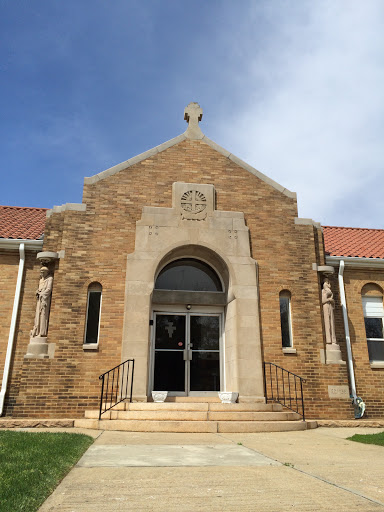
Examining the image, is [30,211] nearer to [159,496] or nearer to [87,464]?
[87,464]

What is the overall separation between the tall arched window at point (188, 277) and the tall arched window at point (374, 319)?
4870 mm

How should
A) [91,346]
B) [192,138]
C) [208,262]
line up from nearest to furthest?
1. [91,346]
2. [208,262]
3. [192,138]

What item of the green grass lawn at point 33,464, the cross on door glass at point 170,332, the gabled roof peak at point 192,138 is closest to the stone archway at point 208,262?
the cross on door glass at point 170,332

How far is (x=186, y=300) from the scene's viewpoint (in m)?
12.1

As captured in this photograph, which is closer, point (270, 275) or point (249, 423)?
point (249, 423)

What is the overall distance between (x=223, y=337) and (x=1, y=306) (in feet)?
20.6

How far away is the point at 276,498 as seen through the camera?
3479 millimetres

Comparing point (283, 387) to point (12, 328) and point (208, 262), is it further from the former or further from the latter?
point (12, 328)

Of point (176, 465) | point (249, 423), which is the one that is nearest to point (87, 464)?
point (176, 465)

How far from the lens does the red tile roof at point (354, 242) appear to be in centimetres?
1427

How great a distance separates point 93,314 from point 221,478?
7.74m

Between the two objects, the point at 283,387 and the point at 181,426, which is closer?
the point at 181,426

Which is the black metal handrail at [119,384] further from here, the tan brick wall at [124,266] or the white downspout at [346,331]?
the white downspout at [346,331]

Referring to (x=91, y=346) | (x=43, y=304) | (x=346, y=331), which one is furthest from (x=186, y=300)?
(x=346, y=331)
